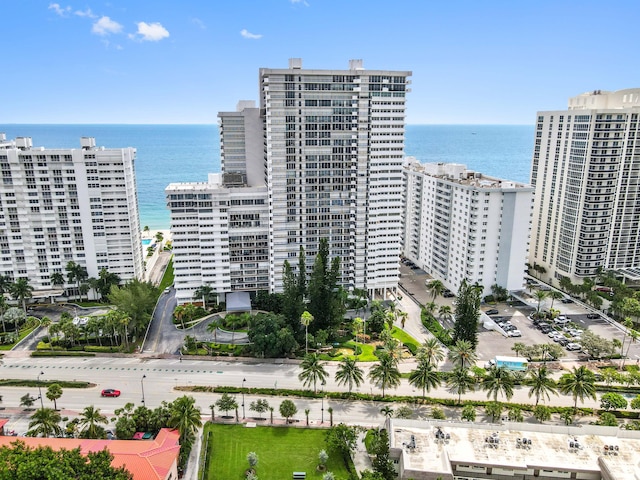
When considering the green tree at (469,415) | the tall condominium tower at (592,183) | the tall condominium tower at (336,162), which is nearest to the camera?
the green tree at (469,415)

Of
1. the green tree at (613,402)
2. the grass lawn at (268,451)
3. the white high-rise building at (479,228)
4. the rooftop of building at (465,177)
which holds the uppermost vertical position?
the rooftop of building at (465,177)

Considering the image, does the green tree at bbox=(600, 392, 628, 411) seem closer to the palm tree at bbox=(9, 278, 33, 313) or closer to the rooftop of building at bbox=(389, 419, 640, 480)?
the rooftop of building at bbox=(389, 419, 640, 480)

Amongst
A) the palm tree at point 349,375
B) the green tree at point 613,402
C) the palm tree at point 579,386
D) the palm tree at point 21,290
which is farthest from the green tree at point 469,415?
the palm tree at point 21,290

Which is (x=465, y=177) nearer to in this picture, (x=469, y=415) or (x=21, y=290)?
(x=469, y=415)

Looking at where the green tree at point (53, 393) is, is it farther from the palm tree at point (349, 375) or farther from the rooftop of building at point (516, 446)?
the rooftop of building at point (516, 446)

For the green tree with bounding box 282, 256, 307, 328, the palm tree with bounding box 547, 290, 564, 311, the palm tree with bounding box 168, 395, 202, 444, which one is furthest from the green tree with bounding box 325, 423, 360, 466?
the palm tree with bounding box 547, 290, 564, 311

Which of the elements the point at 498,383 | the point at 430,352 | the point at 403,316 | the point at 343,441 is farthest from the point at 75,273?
the point at 498,383

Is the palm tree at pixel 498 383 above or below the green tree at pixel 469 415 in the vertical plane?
above
